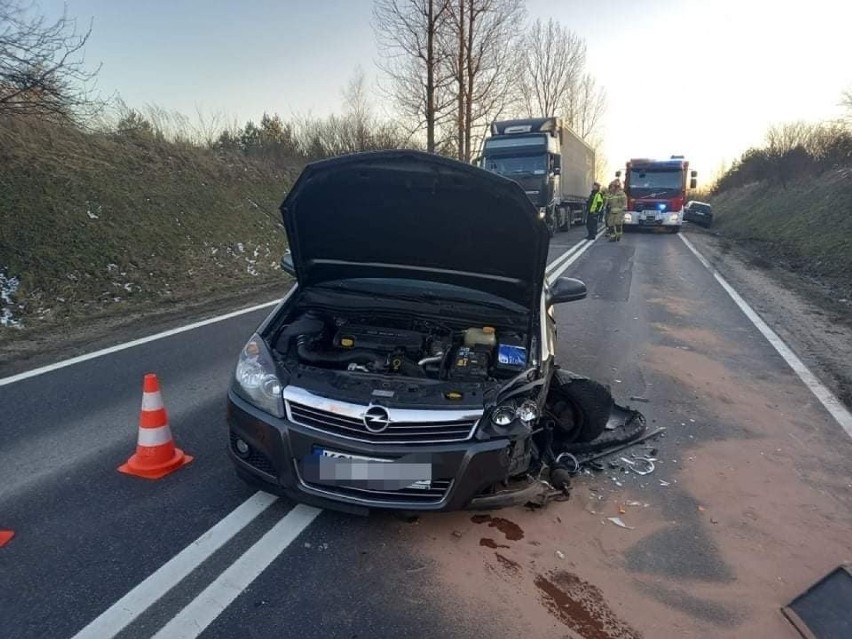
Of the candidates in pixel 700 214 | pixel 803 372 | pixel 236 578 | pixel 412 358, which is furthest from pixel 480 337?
pixel 700 214

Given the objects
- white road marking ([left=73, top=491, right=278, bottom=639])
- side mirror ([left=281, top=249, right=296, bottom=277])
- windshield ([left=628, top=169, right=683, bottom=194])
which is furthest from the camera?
windshield ([left=628, top=169, right=683, bottom=194])

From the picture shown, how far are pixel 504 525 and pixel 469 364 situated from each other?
893mm

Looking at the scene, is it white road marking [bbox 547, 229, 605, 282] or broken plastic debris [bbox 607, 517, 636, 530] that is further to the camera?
white road marking [bbox 547, 229, 605, 282]

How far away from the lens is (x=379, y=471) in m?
2.83

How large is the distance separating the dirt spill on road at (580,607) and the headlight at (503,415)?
74 centimetres

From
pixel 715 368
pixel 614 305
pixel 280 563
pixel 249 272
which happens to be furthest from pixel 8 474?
pixel 249 272

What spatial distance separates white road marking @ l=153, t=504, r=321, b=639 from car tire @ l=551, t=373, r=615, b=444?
171cm

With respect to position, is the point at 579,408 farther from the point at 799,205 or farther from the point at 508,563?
the point at 799,205

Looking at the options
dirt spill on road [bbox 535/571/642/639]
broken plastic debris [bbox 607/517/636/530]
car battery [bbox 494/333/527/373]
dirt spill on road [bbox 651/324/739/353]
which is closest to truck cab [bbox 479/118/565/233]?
dirt spill on road [bbox 651/324/739/353]

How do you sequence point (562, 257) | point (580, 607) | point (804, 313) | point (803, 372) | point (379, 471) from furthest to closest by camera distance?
point (562, 257) < point (804, 313) < point (803, 372) < point (379, 471) < point (580, 607)

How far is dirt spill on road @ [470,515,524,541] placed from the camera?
3088 millimetres

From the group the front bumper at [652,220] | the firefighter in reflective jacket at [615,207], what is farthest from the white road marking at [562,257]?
the front bumper at [652,220]

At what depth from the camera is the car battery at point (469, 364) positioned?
3.28m

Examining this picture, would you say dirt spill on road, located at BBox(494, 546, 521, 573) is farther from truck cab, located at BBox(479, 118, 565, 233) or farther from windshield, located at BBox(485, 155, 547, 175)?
windshield, located at BBox(485, 155, 547, 175)
